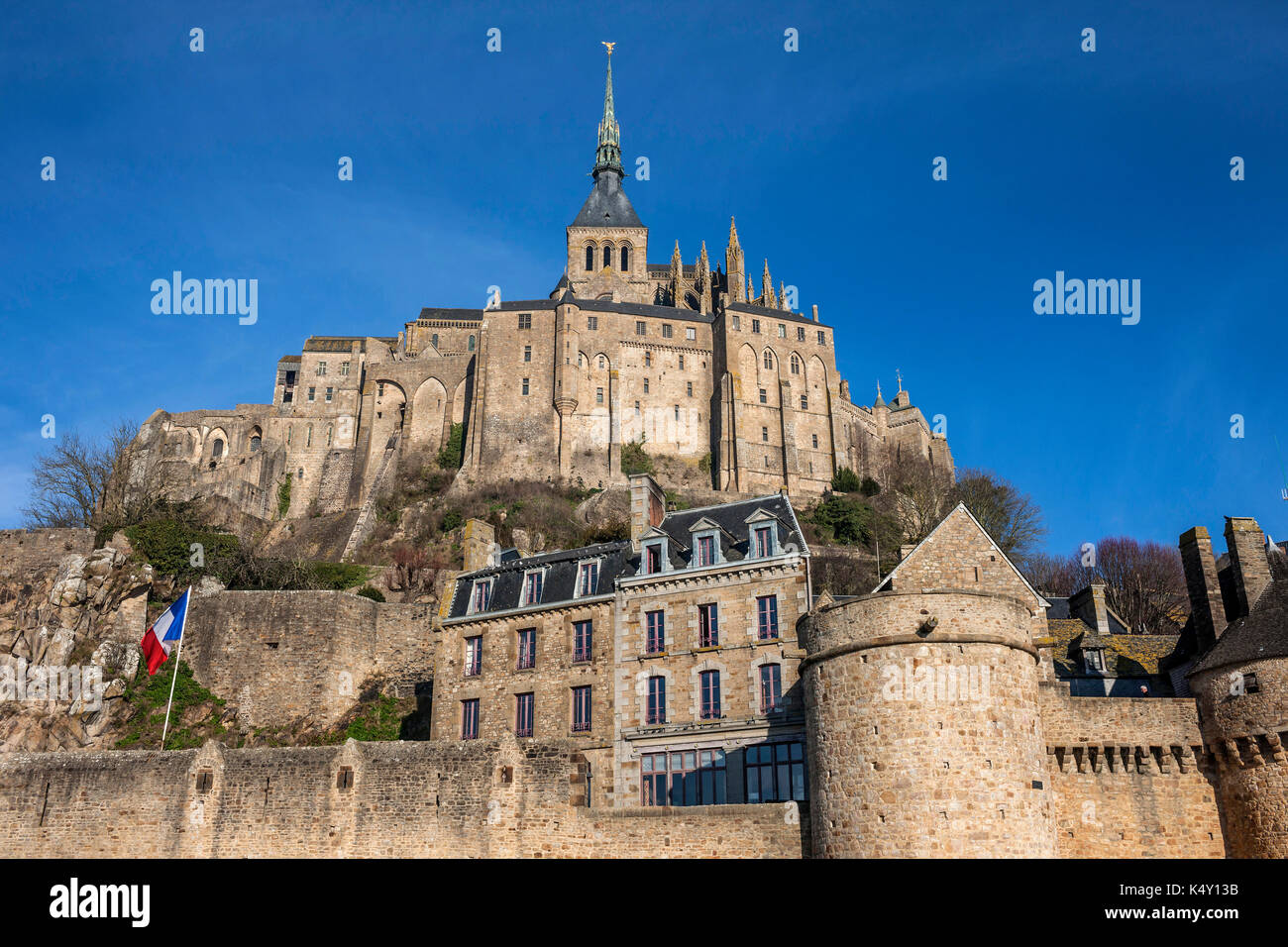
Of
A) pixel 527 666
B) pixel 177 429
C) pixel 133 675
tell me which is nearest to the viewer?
pixel 527 666

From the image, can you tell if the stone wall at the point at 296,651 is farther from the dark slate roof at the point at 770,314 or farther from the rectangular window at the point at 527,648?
the dark slate roof at the point at 770,314

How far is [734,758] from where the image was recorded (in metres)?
28.9

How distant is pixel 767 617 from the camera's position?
98.6 feet

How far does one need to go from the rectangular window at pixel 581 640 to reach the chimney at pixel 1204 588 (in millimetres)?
15603

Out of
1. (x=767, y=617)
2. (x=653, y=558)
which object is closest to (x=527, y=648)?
(x=653, y=558)

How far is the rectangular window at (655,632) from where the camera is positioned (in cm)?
3106

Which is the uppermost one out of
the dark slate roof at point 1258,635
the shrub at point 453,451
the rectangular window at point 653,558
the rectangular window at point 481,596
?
the shrub at point 453,451

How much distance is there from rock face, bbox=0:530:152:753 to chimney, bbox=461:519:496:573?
13510 mm

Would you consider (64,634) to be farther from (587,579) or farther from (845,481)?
(845,481)

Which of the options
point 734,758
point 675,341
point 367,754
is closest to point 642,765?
point 734,758

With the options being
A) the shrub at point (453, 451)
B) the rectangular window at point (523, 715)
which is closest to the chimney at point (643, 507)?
the rectangular window at point (523, 715)
